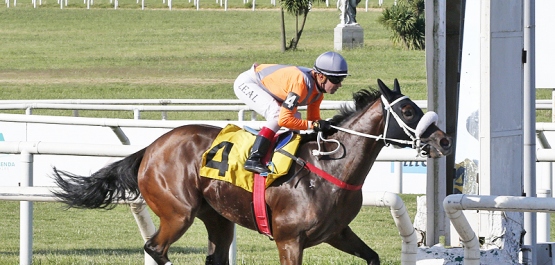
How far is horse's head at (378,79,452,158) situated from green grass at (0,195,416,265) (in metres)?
1.46

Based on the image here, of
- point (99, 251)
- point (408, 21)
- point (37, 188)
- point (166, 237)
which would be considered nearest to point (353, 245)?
point (166, 237)

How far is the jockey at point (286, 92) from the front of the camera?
4.61 meters

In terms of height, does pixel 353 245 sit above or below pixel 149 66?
below

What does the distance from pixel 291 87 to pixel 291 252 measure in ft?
2.61

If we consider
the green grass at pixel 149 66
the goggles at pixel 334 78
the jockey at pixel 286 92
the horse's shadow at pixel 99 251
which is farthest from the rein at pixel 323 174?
the horse's shadow at pixel 99 251

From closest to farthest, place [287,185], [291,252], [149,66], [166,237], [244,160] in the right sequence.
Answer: [291,252]
[287,185]
[244,160]
[166,237]
[149,66]

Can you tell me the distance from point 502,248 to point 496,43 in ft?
3.31

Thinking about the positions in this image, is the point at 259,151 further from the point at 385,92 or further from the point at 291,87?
the point at 385,92

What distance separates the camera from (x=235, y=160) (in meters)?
4.73

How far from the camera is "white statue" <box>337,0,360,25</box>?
25750 mm

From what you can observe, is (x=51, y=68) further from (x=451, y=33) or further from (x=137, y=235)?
(x=451, y=33)

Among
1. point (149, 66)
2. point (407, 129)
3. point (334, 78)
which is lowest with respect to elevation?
point (407, 129)

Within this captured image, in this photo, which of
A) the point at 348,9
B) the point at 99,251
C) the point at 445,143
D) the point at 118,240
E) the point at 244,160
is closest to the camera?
the point at 445,143

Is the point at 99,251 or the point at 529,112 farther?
the point at 99,251
